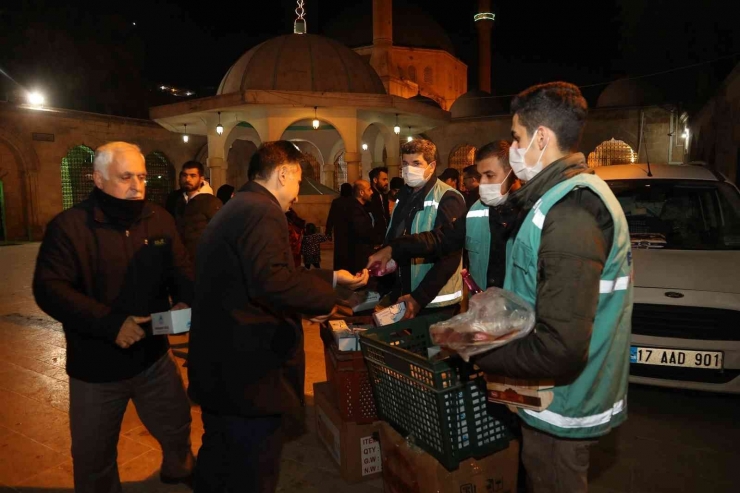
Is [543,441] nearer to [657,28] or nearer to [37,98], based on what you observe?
[37,98]

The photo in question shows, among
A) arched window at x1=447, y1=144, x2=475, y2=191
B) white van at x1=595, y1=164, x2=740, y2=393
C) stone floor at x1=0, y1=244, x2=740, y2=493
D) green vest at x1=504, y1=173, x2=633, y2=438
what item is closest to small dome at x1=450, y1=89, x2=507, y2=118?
arched window at x1=447, y1=144, x2=475, y2=191

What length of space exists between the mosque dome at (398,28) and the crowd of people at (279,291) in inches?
1407

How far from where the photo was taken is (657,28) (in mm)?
27219

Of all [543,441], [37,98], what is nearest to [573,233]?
[543,441]

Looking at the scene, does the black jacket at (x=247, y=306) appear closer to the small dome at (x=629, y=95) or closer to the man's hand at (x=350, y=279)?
the man's hand at (x=350, y=279)

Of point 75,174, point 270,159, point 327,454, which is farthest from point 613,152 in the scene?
point 270,159

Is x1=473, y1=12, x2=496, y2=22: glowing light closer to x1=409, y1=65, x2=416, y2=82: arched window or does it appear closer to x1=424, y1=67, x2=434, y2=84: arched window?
x1=424, y1=67, x2=434, y2=84: arched window

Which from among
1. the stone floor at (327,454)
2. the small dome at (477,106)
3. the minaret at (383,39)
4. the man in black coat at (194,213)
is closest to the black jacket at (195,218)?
the man in black coat at (194,213)

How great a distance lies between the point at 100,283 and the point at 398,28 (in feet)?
126

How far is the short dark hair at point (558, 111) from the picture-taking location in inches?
76.5

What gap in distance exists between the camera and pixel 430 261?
12.7 ft

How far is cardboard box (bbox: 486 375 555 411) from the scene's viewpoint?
188 centimetres

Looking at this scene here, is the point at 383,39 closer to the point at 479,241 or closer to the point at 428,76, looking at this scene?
the point at 428,76

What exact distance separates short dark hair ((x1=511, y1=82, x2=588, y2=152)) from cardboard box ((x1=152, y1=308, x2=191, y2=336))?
6.53ft
